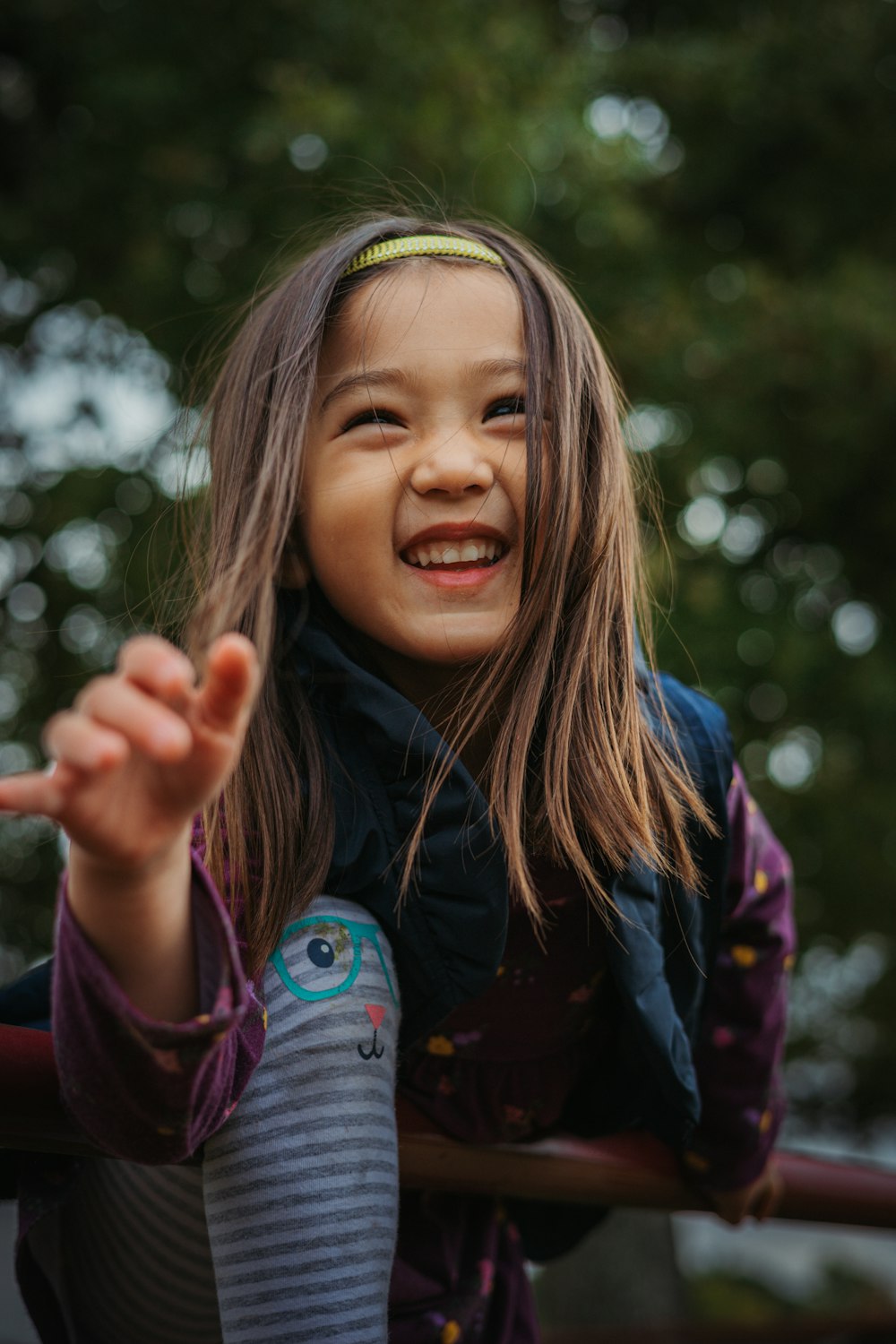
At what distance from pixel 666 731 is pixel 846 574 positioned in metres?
3.53

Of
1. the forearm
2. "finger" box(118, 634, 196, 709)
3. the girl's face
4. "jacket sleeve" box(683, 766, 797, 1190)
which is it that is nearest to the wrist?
the forearm

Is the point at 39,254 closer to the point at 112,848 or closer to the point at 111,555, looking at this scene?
the point at 111,555

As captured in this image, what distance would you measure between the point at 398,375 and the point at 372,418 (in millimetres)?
49

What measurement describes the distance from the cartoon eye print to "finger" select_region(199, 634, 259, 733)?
1.42 feet

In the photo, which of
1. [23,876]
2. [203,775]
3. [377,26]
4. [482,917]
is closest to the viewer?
[203,775]

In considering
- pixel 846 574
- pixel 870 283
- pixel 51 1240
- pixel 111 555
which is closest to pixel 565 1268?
pixel 846 574

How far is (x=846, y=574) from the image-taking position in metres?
4.70

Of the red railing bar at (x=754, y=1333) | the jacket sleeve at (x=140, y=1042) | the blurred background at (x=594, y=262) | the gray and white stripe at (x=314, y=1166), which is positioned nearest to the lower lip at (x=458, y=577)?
the gray and white stripe at (x=314, y=1166)

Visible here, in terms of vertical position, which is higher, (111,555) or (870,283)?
(870,283)

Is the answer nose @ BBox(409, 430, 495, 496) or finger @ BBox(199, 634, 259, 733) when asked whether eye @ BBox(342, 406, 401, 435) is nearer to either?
nose @ BBox(409, 430, 495, 496)

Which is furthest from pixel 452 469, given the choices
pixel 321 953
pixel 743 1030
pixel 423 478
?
pixel 743 1030

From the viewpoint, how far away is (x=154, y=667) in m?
0.71

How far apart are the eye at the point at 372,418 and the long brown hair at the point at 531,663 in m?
0.04

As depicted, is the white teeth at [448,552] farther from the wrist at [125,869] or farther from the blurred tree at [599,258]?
the blurred tree at [599,258]
